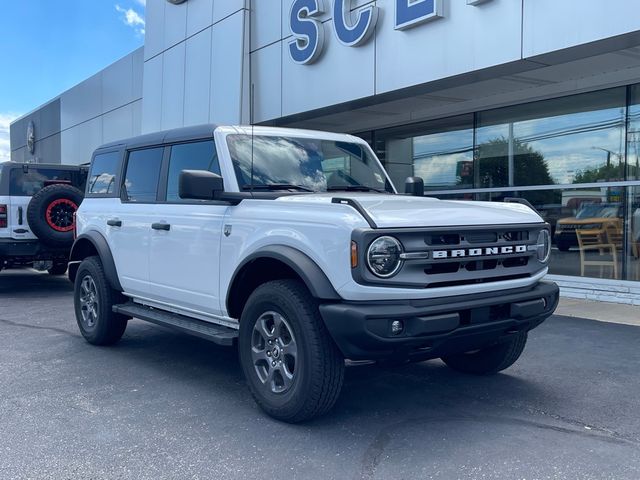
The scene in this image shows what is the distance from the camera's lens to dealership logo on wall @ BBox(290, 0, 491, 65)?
9.50 m

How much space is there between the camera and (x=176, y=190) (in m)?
5.47

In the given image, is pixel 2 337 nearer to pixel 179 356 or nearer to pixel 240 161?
pixel 179 356

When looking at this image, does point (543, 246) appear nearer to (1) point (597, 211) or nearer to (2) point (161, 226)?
(2) point (161, 226)

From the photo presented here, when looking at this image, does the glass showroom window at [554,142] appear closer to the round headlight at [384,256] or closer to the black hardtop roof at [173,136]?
the black hardtop roof at [173,136]

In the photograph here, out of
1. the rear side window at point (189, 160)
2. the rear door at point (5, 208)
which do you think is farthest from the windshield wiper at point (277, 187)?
the rear door at point (5, 208)

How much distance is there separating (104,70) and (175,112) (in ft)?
27.8

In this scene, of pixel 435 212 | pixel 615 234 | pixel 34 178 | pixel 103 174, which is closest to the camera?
pixel 435 212

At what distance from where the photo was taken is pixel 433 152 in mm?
12914

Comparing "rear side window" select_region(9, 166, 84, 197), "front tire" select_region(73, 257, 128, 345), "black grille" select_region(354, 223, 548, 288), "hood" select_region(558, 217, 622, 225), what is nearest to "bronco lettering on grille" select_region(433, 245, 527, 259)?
"black grille" select_region(354, 223, 548, 288)

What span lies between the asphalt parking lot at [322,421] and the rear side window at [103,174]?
1694 millimetres

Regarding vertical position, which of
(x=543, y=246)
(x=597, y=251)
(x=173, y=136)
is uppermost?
(x=173, y=136)

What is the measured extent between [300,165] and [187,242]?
113 centimetres

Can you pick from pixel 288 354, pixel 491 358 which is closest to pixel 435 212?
pixel 288 354

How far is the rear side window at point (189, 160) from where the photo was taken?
5.13 meters
